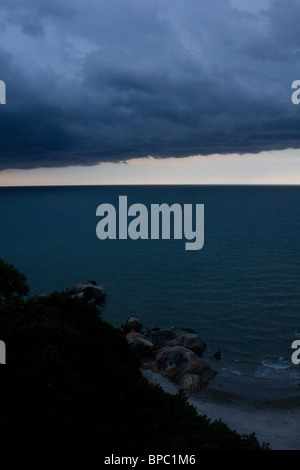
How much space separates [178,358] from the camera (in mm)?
32844

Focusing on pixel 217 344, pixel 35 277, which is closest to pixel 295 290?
pixel 217 344

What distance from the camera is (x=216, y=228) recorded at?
427 ft

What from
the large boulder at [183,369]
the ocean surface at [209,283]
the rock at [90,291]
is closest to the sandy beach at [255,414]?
the large boulder at [183,369]

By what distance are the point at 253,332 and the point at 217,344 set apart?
5.39 meters

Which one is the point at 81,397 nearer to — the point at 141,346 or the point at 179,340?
the point at 141,346

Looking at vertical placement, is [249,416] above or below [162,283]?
below

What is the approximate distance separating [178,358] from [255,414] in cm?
775

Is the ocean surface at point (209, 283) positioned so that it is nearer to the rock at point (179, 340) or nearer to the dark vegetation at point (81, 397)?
the rock at point (179, 340)

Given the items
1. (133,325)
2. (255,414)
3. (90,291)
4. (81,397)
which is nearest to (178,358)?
(255,414)

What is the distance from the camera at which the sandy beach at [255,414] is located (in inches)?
951

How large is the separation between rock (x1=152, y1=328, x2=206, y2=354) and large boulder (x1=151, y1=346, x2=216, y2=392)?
4.23 meters

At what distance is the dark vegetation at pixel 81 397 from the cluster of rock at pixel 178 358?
12473mm

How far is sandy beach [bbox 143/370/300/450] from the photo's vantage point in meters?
24.2
